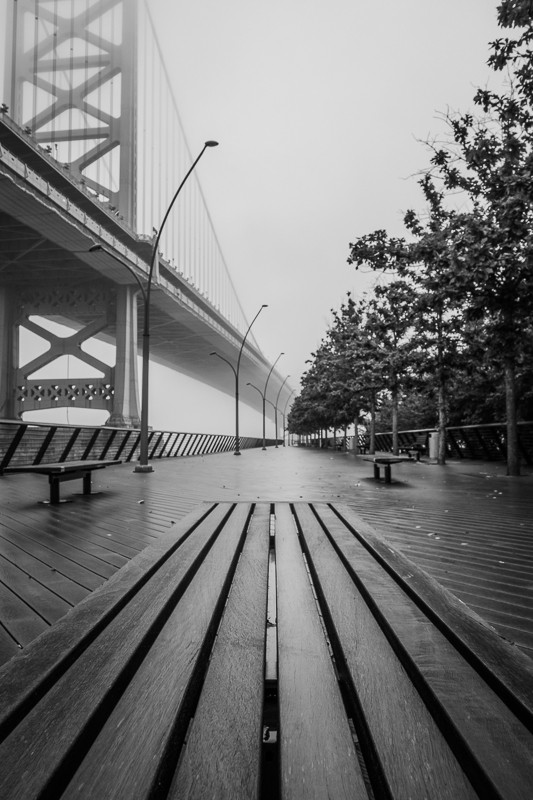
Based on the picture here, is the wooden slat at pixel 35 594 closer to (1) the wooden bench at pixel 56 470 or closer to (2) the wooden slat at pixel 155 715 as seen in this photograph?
(2) the wooden slat at pixel 155 715

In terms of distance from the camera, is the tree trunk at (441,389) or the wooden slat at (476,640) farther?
the tree trunk at (441,389)

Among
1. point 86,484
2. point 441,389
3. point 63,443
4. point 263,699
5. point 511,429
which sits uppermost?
point 441,389

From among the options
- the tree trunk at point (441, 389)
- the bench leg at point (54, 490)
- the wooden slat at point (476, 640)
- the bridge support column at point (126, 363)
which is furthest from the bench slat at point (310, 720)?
the bridge support column at point (126, 363)

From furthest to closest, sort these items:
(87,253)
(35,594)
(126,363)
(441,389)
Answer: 1. (126,363)
2. (87,253)
3. (441,389)
4. (35,594)

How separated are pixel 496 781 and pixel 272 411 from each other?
76156mm

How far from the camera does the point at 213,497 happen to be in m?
6.26

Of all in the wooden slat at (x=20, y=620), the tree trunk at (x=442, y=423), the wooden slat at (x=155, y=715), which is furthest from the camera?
the tree trunk at (x=442, y=423)

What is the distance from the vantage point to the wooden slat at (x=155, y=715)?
0.74 m

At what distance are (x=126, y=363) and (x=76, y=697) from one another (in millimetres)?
34244

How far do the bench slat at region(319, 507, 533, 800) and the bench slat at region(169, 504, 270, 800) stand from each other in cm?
31

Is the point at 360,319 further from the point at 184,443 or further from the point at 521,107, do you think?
the point at 521,107

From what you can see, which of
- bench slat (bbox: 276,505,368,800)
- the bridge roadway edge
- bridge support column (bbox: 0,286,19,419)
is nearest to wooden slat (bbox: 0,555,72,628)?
bench slat (bbox: 276,505,368,800)

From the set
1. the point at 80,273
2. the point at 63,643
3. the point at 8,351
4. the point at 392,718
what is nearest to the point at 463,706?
the point at 392,718

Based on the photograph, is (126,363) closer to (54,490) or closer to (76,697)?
(54,490)
